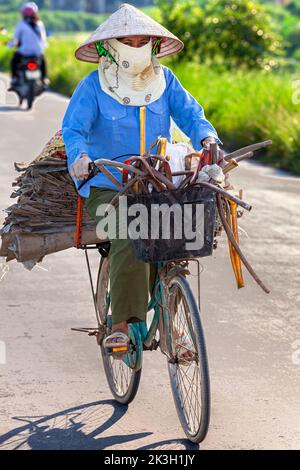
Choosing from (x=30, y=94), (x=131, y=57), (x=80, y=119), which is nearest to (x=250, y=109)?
(x=30, y=94)

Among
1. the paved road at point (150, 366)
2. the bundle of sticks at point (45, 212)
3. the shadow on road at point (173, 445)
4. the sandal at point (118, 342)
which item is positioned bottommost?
the shadow on road at point (173, 445)

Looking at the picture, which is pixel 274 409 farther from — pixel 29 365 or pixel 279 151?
pixel 279 151

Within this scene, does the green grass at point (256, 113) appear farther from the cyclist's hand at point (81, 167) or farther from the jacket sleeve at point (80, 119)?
the cyclist's hand at point (81, 167)

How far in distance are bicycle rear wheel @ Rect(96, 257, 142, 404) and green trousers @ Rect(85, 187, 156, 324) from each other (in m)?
0.26

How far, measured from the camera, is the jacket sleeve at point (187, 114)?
19.1 feet

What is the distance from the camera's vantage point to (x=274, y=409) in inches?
230

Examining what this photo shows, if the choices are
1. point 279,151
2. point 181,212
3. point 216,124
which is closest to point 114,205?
point 181,212

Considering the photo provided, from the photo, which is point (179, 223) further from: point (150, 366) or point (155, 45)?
point (150, 366)

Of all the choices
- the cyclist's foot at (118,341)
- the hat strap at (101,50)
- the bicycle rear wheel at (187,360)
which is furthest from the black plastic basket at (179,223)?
the hat strap at (101,50)

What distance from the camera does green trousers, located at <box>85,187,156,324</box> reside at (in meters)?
5.47

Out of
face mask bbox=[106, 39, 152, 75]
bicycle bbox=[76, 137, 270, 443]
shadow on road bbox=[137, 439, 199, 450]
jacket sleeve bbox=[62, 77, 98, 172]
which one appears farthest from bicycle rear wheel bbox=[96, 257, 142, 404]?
face mask bbox=[106, 39, 152, 75]

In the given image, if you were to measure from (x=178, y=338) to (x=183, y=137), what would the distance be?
123 cm

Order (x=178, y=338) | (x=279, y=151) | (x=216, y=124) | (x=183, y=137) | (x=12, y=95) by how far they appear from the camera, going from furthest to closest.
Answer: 1. (x=12, y=95)
2. (x=216, y=124)
3. (x=279, y=151)
4. (x=183, y=137)
5. (x=178, y=338)

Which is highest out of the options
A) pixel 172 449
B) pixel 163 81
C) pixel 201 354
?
pixel 163 81
